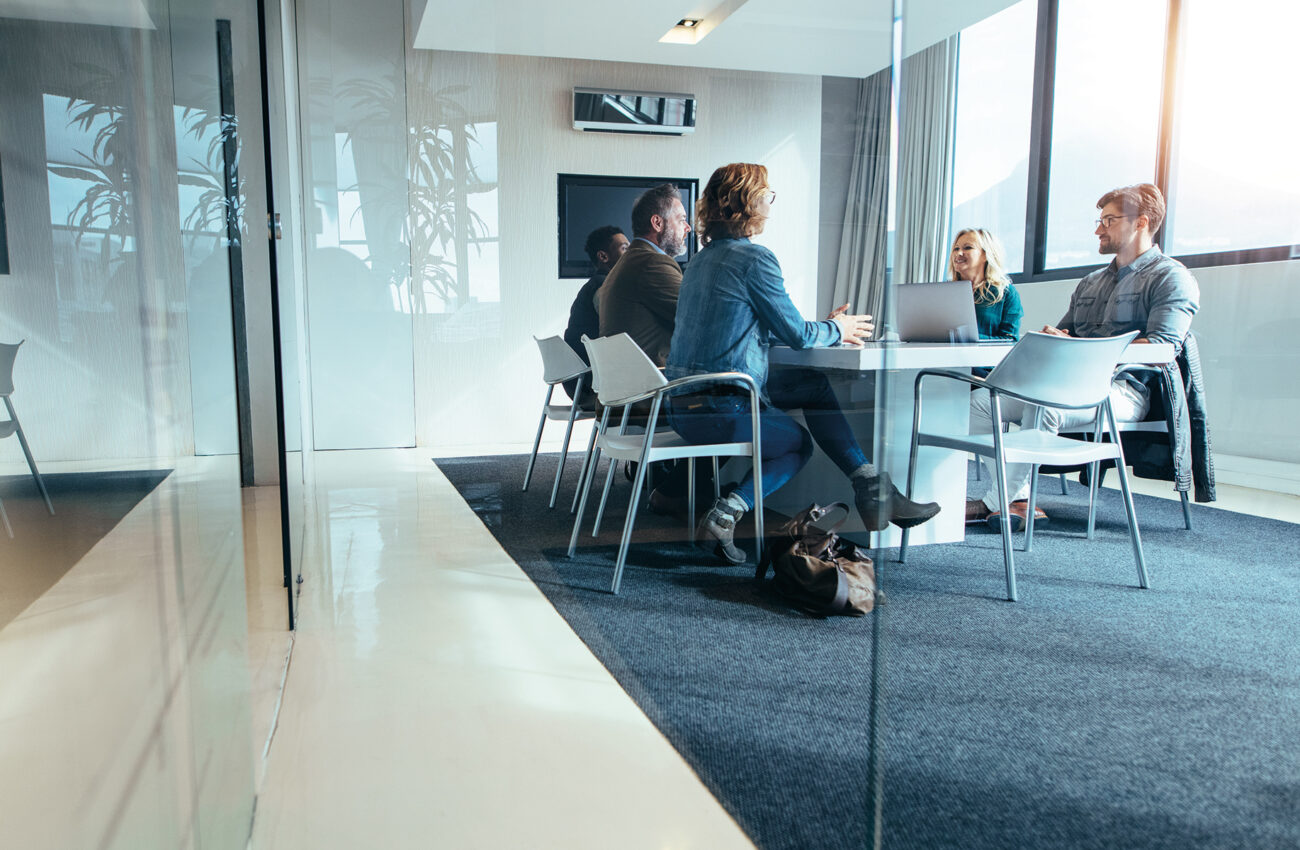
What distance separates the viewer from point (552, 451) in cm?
232

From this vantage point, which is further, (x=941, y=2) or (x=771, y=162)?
(x=771, y=162)

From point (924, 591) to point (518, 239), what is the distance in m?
1.43

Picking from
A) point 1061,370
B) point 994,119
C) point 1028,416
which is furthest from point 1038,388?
point 994,119

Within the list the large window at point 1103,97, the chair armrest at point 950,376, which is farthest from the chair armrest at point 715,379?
the large window at point 1103,97

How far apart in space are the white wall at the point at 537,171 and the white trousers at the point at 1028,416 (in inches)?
33.6

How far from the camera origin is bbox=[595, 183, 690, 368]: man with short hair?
196 cm

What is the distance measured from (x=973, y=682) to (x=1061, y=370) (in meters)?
1.00

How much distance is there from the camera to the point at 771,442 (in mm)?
1909

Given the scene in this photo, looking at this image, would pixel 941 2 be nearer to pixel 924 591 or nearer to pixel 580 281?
pixel 580 281

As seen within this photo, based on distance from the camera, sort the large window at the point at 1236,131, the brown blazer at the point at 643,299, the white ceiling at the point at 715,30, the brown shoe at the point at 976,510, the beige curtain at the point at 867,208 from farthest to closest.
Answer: the brown shoe at the point at 976,510
the brown blazer at the point at 643,299
the beige curtain at the point at 867,208
the white ceiling at the point at 715,30
the large window at the point at 1236,131

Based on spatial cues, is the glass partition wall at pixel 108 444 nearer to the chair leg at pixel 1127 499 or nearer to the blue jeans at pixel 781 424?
the blue jeans at pixel 781 424

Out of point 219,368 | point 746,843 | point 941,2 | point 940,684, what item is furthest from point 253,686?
point 941,2

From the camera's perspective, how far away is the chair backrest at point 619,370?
6.81ft

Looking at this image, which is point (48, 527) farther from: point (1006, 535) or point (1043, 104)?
point (1006, 535)
